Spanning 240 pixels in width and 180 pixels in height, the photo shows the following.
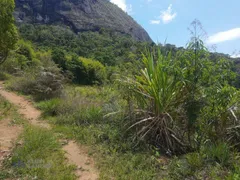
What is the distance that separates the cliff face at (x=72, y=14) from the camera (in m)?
62.7

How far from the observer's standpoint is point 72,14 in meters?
67.6

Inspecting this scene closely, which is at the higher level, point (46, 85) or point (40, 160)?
point (46, 85)

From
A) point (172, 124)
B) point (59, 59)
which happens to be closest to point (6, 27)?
point (172, 124)

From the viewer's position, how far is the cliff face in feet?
206

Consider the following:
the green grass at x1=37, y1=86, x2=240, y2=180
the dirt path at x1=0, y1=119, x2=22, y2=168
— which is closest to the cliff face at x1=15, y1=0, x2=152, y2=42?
the dirt path at x1=0, y1=119, x2=22, y2=168

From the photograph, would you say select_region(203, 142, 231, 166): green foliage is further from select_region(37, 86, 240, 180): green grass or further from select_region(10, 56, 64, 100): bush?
select_region(10, 56, 64, 100): bush

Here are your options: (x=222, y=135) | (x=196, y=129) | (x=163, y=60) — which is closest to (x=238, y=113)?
(x=222, y=135)

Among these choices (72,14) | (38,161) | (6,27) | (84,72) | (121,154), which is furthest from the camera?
(72,14)

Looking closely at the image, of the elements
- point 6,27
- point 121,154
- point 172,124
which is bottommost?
point 121,154

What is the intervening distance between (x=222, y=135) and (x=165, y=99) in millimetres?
1235

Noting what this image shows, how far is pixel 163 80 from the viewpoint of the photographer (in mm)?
4629

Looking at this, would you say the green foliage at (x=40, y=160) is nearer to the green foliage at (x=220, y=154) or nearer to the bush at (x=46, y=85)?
the green foliage at (x=220, y=154)

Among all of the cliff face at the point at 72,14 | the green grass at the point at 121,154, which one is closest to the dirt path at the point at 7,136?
the green grass at the point at 121,154

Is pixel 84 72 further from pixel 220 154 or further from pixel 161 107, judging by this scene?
pixel 220 154
